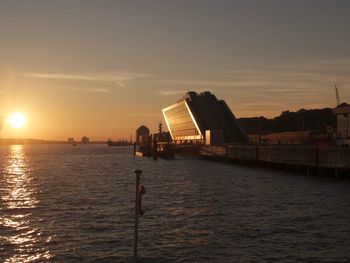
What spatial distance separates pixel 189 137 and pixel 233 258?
15986 centimetres

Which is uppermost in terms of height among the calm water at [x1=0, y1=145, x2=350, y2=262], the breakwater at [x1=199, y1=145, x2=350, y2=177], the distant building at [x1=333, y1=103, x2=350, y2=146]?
the distant building at [x1=333, y1=103, x2=350, y2=146]

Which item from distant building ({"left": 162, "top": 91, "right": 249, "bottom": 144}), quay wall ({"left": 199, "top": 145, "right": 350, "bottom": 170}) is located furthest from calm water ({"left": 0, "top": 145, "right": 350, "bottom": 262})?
distant building ({"left": 162, "top": 91, "right": 249, "bottom": 144})

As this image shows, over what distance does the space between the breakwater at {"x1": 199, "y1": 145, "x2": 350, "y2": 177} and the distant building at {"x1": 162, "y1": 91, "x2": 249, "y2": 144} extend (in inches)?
2298

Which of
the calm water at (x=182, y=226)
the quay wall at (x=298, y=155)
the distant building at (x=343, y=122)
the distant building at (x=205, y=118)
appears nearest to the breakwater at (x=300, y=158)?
the quay wall at (x=298, y=155)

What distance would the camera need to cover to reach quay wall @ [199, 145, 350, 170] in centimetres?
5045

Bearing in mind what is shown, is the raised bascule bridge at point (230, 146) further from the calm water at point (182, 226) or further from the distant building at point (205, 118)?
the calm water at point (182, 226)

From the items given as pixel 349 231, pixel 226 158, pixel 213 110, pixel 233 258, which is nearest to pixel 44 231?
pixel 233 258

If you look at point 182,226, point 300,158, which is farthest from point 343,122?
point 182,226

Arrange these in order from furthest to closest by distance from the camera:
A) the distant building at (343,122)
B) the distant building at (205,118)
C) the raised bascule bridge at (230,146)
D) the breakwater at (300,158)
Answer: the distant building at (205,118) → the distant building at (343,122) → the raised bascule bridge at (230,146) → the breakwater at (300,158)

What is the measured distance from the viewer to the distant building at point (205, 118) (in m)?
155

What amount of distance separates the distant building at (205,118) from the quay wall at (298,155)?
55.0 meters

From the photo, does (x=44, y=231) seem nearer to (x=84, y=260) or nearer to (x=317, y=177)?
(x=84, y=260)

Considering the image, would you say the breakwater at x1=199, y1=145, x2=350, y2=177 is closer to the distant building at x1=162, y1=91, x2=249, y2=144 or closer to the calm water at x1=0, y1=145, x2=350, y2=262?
the calm water at x1=0, y1=145, x2=350, y2=262

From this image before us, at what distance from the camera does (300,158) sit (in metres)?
60.7
